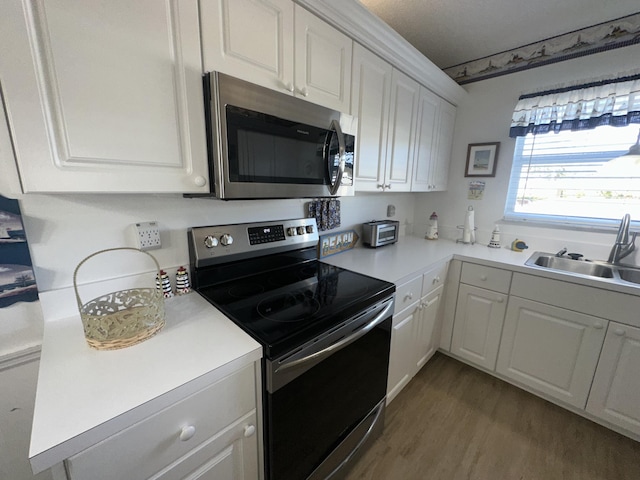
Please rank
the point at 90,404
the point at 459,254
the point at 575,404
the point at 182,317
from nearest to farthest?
1. the point at 90,404
2. the point at 182,317
3. the point at 575,404
4. the point at 459,254

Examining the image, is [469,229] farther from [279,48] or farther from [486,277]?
[279,48]

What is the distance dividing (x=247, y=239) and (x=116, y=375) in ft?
2.41

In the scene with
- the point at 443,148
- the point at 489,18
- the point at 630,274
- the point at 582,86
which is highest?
the point at 489,18

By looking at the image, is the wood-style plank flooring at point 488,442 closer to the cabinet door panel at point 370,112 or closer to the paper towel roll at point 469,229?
the paper towel roll at point 469,229

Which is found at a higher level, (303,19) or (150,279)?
(303,19)

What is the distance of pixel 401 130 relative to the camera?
1767 millimetres

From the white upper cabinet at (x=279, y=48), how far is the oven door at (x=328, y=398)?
0.99 m

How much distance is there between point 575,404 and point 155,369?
7.53ft

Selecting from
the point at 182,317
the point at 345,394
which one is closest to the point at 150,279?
the point at 182,317

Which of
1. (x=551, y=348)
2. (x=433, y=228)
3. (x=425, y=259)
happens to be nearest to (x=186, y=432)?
(x=425, y=259)

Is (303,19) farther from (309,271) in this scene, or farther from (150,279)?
(150,279)

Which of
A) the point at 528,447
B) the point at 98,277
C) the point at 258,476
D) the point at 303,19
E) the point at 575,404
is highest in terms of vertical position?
the point at 303,19

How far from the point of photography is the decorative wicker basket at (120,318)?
75 cm

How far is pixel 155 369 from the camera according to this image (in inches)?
27.5
